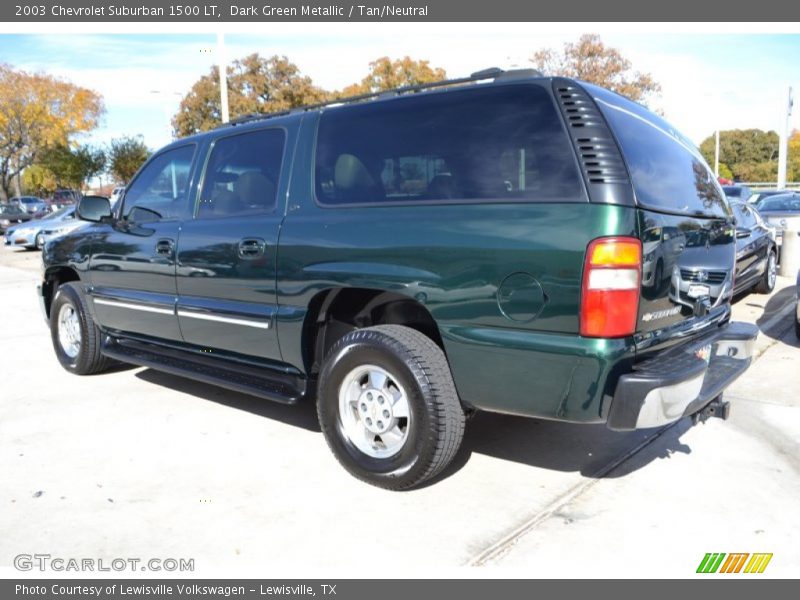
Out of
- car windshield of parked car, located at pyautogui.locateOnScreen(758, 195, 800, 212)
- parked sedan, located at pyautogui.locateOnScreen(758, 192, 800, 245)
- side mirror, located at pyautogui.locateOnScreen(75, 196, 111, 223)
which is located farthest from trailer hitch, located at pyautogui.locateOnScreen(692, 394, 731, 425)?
car windshield of parked car, located at pyautogui.locateOnScreen(758, 195, 800, 212)

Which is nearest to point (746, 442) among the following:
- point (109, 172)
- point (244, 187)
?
point (244, 187)

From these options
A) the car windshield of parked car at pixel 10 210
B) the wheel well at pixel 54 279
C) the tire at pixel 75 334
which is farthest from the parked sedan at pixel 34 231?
the tire at pixel 75 334

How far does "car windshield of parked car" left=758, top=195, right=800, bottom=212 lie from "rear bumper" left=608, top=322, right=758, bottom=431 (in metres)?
12.5

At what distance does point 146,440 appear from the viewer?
4168 mm

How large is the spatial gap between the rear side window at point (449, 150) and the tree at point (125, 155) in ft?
159

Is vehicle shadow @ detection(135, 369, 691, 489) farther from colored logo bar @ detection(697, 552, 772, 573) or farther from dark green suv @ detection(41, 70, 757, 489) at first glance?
colored logo bar @ detection(697, 552, 772, 573)

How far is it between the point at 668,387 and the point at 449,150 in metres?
1.44

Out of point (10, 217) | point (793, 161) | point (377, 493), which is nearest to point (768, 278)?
point (377, 493)

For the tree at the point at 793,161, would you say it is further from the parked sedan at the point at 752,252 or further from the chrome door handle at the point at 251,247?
the chrome door handle at the point at 251,247

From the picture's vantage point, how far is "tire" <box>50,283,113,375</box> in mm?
5449

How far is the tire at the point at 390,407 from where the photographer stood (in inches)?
125

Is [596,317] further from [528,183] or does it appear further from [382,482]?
[382,482]

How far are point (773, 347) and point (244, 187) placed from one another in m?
5.08
